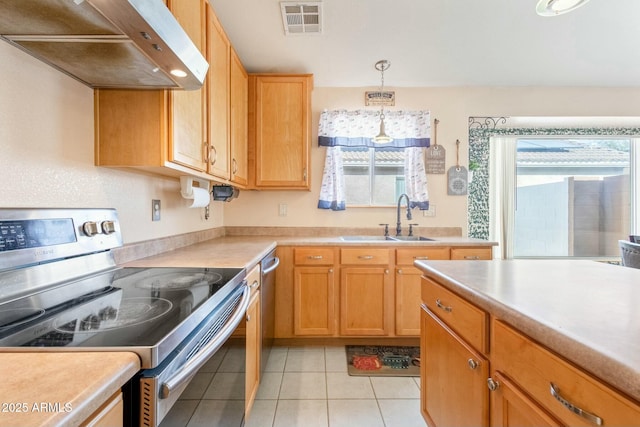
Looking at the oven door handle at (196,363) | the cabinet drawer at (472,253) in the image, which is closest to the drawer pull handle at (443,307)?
the oven door handle at (196,363)

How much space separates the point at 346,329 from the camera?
225 centimetres

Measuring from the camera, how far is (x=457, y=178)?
278cm

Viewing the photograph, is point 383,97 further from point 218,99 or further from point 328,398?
point 328,398

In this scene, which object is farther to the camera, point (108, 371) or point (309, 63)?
point (309, 63)

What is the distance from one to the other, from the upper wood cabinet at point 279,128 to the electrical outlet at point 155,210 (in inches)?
37.3

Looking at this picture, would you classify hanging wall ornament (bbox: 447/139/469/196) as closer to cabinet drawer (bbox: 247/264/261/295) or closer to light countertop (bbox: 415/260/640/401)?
light countertop (bbox: 415/260/640/401)

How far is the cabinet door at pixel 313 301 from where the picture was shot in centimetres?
226

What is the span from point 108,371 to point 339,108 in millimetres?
2701

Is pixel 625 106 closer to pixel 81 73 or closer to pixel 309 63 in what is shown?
pixel 309 63

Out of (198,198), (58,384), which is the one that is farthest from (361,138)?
(58,384)

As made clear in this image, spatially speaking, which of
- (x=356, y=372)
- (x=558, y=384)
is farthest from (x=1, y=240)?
(x=356, y=372)

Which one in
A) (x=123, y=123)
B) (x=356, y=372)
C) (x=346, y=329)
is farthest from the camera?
(x=346, y=329)

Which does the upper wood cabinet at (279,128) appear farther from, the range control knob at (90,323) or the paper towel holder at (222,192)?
the range control knob at (90,323)

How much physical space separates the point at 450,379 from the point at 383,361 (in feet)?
3.77
